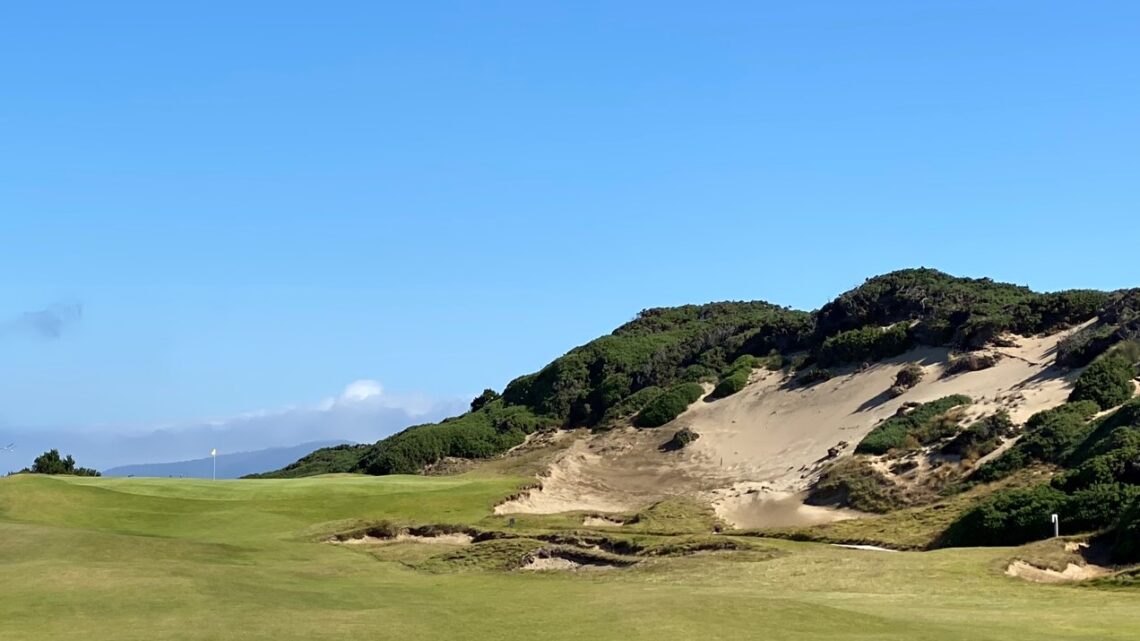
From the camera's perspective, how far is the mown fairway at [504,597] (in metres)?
18.9

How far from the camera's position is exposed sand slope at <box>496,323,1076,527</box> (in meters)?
50.5

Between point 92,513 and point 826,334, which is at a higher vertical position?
point 826,334

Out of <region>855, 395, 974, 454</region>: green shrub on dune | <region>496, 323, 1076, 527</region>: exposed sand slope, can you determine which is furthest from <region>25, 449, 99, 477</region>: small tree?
<region>855, 395, 974, 454</region>: green shrub on dune

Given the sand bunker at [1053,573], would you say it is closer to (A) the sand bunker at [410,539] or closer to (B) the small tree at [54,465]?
(A) the sand bunker at [410,539]

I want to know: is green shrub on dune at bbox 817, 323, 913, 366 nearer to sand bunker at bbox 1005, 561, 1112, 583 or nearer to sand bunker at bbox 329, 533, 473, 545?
sand bunker at bbox 329, 533, 473, 545

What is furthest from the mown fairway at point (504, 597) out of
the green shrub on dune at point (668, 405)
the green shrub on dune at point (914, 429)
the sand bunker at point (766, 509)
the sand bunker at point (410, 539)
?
the green shrub on dune at point (668, 405)

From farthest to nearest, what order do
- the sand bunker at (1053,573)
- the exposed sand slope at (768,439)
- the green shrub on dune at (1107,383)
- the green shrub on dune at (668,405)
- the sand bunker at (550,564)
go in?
1. the green shrub on dune at (668,405)
2. the exposed sand slope at (768,439)
3. the green shrub on dune at (1107,383)
4. the sand bunker at (550,564)
5. the sand bunker at (1053,573)

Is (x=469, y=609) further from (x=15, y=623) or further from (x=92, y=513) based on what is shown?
(x=92, y=513)

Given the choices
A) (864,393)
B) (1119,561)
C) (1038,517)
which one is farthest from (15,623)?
(864,393)

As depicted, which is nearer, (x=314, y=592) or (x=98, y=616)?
(x=98, y=616)

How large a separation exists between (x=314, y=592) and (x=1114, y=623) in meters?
16.4

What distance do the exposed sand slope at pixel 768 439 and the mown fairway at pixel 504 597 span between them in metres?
17.0

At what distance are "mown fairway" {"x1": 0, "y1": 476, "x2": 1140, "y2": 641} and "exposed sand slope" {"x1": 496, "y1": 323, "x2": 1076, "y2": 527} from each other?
667 inches

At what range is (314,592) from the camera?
24.8 meters
